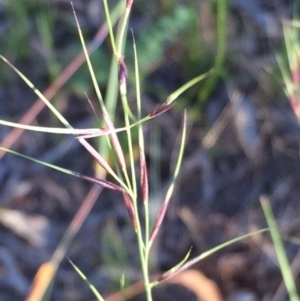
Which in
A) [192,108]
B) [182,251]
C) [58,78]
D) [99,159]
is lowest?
[182,251]

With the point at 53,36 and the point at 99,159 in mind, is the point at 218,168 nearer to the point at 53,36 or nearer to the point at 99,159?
the point at 53,36

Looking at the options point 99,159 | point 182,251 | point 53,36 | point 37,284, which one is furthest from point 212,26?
point 99,159

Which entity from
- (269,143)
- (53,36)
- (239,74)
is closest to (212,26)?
(239,74)

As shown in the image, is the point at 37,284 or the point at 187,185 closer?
the point at 37,284

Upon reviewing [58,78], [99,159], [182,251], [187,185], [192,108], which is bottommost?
[182,251]

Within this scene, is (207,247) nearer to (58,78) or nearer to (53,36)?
(58,78)

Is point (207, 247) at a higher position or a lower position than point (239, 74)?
lower

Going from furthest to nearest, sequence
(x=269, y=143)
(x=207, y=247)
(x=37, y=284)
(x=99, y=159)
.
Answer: (x=269, y=143) → (x=207, y=247) → (x=37, y=284) → (x=99, y=159)

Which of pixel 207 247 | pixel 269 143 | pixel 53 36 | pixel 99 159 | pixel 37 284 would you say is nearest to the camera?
pixel 99 159

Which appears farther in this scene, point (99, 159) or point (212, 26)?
point (212, 26)
